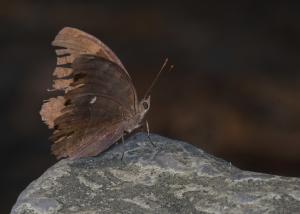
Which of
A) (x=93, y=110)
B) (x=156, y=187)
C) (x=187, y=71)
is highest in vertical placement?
(x=93, y=110)

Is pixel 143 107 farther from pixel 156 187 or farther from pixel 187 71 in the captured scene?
pixel 187 71

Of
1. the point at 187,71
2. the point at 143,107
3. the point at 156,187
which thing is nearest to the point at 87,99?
the point at 143,107

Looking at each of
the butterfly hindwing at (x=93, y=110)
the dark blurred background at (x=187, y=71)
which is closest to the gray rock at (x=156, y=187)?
the butterfly hindwing at (x=93, y=110)

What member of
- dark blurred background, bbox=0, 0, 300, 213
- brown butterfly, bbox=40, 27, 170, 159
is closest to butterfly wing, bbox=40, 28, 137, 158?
brown butterfly, bbox=40, 27, 170, 159

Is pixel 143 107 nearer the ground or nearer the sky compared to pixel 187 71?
nearer the sky

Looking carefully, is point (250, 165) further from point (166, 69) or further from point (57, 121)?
point (57, 121)

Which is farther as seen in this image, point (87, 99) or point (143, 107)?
point (143, 107)

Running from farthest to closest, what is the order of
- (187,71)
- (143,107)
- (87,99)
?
1. (187,71)
2. (143,107)
3. (87,99)
